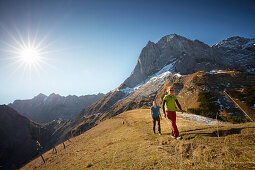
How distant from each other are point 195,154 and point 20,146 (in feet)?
561

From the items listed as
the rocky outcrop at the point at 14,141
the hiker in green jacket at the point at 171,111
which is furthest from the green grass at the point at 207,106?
the rocky outcrop at the point at 14,141

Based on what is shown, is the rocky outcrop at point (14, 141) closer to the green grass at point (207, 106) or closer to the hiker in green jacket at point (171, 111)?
the green grass at point (207, 106)

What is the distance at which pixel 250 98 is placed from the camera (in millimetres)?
28688

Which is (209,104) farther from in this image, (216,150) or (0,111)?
(0,111)

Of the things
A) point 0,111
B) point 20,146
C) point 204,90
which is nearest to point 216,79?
point 204,90

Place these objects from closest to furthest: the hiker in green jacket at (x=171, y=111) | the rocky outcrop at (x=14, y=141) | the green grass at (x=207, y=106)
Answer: the hiker in green jacket at (x=171, y=111)
the green grass at (x=207, y=106)
the rocky outcrop at (x=14, y=141)

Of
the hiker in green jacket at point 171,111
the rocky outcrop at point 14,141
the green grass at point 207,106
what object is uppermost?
the hiker in green jacket at point 171,111

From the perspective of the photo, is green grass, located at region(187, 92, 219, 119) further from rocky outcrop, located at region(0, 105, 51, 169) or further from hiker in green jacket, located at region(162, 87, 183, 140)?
rocky outcrop, located at region(0, 105, 51, 169)

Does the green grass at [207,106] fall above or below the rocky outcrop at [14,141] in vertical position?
above

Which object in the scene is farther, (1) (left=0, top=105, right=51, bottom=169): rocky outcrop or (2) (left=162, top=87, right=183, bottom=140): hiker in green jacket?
(1) (left=0, top=105, right=51, bottom=169): rocky outcrop

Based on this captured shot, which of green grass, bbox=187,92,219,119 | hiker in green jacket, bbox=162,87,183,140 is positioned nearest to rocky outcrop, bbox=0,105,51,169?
green grass, bbox=187,92,219,119

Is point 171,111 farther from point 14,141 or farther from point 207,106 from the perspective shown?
point 14,141

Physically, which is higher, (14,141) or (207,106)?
(207,106)

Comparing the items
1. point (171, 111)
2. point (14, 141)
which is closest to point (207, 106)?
point (171, 111)
